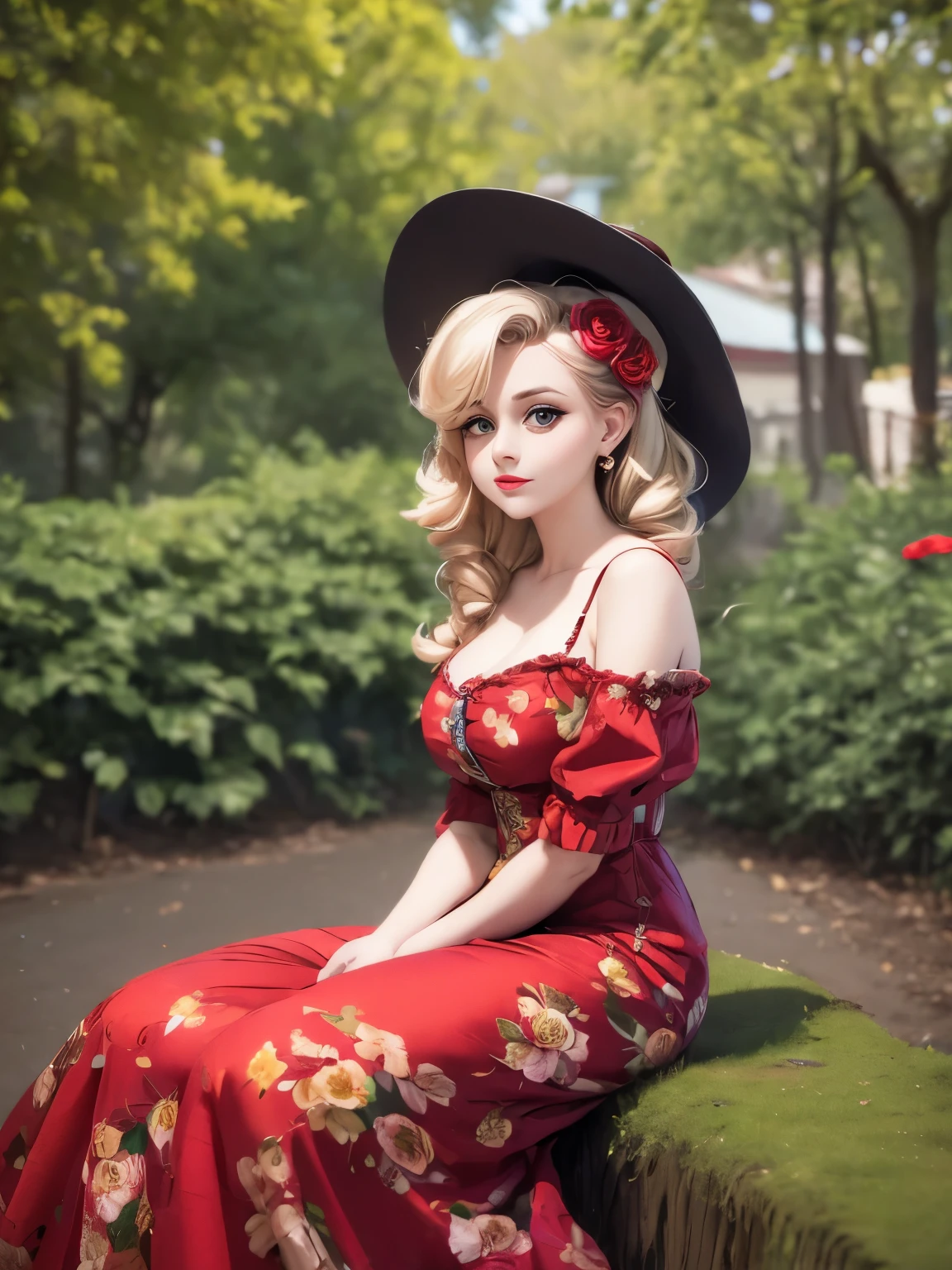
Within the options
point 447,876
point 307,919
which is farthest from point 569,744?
point 307,919

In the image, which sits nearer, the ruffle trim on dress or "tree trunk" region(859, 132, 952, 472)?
the ruffle trim on dress

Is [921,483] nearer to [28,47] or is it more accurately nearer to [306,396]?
[306,396]

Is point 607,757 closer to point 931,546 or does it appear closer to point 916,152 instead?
point 931,546

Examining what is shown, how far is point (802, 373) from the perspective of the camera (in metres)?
8.20

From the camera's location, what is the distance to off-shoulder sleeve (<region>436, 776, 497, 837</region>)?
90.6 inches

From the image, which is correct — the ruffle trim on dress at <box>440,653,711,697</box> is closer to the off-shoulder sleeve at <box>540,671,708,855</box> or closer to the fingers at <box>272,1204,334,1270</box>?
the off-shoulder sleeve at <box>540,671,708,855</box>

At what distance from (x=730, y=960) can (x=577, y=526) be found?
1.16 m

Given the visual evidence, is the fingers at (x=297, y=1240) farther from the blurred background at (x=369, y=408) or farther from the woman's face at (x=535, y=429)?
the blurred background at (x=369, y=408)

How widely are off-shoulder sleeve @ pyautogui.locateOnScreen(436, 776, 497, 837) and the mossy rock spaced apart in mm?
548

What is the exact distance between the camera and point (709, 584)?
22.1 ft

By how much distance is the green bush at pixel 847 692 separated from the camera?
496 cm

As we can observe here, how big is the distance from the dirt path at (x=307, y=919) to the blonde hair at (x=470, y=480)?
1882 mm

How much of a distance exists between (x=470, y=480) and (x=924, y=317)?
18.9 ft

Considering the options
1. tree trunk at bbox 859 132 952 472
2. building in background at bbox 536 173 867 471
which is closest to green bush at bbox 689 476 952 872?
tree trunk at bbox 859 132 952 472
